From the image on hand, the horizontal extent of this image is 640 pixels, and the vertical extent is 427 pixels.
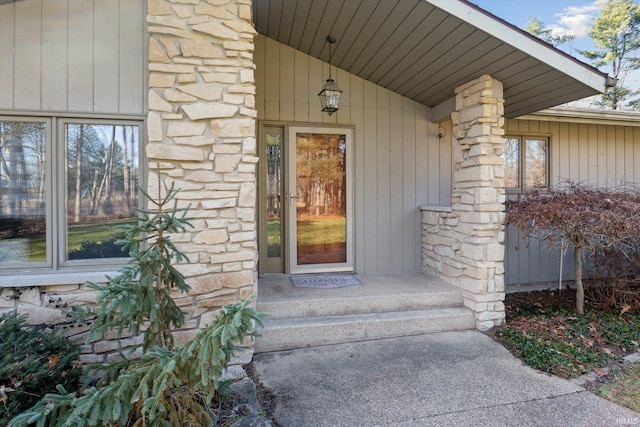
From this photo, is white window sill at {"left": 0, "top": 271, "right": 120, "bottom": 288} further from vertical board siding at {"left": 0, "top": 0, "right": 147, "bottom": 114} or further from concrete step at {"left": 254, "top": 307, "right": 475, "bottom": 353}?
concrete step at {"left": 254, "top": 307, "right": 475, "bottom": 353}

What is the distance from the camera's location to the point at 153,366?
5.55 feet

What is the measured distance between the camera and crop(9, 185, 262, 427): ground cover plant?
5.25 ft

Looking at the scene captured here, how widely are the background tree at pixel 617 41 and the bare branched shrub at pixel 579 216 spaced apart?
39.9 ft

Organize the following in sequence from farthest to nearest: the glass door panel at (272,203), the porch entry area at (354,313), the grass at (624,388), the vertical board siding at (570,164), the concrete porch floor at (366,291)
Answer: the vertical board siding at (570,164) < the glass door panel at (272,203) < the concrete porch floor at (366,291) < the porch entry area at (354,313) < the grass at (624,388)

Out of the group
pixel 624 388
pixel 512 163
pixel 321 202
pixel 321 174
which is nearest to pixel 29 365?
pixel 321 202

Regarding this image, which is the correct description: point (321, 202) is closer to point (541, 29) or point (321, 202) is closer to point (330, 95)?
point (330, 95)

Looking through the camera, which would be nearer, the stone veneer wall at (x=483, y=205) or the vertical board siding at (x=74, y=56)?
the vertical board siding at (x=74, y=56)

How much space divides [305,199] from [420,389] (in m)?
2.89

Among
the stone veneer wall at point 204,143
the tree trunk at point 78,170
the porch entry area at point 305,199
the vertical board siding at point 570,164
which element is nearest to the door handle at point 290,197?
the porch entry area at point 305,199

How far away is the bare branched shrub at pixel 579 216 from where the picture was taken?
3.65 meters

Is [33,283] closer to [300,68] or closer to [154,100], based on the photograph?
[154,100]

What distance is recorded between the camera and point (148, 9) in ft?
9.48

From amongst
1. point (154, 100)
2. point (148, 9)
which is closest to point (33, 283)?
point (154, 100)

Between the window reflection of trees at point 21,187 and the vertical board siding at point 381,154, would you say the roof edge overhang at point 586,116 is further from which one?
the window reflection of trees at point 21,187
